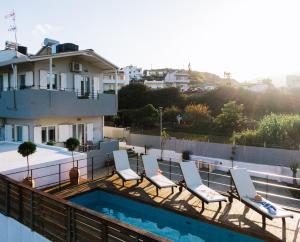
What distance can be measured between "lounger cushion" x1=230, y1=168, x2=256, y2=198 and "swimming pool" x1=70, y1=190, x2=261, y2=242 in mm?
1498

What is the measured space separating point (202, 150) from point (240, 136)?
3.94 metres

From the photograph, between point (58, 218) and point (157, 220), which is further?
point (157, 220)

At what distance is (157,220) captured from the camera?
32.0ft

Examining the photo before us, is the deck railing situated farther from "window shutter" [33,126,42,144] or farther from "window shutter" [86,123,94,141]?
"window shutter" [86,123,94,141]

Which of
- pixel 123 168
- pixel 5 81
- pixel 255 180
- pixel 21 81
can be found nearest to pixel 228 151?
pixel 255 180

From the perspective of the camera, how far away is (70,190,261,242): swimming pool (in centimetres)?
846

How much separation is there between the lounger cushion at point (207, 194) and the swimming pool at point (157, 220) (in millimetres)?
787

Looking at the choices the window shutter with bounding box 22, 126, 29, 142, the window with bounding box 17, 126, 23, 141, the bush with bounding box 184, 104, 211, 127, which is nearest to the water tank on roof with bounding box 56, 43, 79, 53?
the window with bounding box 17, 126, 23, 141

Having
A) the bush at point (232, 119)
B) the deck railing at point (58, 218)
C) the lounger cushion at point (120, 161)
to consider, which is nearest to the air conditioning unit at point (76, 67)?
the lounger cushion at point (120, 161)

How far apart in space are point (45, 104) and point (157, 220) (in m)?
10.3

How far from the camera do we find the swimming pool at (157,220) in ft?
27.8

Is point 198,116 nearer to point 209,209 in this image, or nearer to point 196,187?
point 196,187

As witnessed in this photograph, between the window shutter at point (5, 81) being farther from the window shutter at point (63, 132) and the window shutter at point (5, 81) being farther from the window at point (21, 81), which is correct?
the window shutter at point (63, 132)

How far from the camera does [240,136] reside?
2497cm
